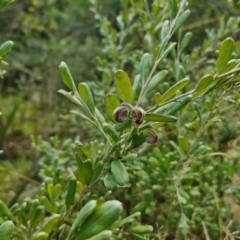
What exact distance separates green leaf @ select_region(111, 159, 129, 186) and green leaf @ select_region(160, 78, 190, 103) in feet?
0.32

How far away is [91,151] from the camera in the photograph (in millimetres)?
675

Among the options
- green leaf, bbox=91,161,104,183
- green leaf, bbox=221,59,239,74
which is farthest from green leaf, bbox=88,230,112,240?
green leaf, bbox=221,59,239,74

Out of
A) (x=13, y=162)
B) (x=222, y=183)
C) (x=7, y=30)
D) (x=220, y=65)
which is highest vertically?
(x=220, y=65)

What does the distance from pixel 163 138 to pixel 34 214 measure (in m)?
0.71

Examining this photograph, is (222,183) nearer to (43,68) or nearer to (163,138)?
(163,138)

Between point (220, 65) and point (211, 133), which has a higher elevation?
point (220, 65)

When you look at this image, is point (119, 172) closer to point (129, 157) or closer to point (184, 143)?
point (129, 157)

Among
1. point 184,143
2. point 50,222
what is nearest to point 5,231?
point 50,222

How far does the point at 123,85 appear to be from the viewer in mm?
598

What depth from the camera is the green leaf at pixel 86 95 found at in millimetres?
620

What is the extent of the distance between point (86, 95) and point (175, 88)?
123mm

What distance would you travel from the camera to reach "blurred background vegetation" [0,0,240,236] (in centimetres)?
180

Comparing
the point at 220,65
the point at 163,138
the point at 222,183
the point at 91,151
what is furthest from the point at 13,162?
the point at 220,65

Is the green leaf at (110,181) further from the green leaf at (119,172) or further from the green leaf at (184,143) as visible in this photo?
the green leaf at (184,143)
